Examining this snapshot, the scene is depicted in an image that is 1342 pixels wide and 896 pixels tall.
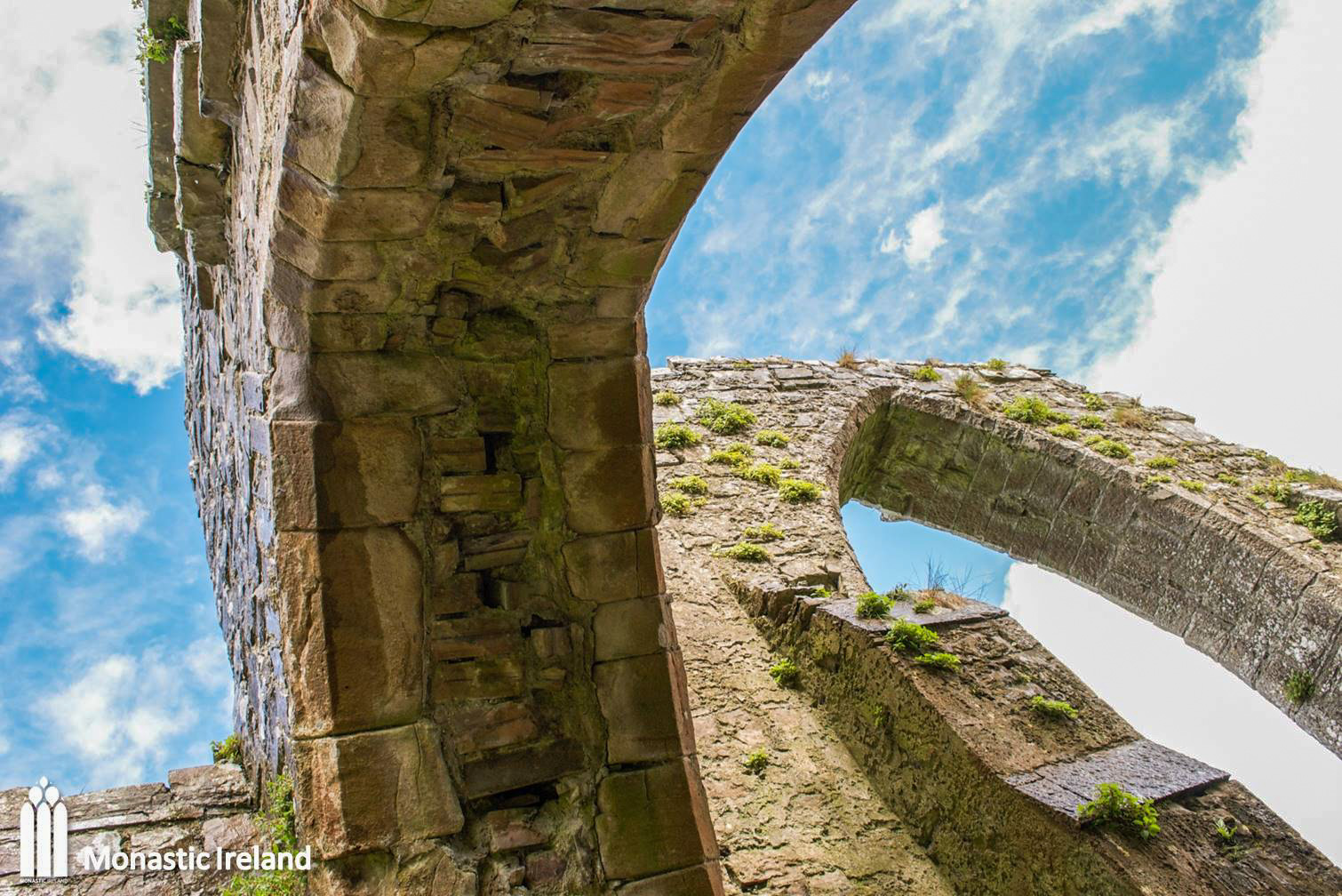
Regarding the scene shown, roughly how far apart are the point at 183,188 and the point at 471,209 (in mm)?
1312

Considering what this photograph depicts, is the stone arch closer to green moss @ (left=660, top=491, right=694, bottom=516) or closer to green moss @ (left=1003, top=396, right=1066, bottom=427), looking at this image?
green moss @ (left=1003, top=396, right=1066, bottom=427)

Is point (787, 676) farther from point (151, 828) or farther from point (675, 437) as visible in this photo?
point (151, 828)

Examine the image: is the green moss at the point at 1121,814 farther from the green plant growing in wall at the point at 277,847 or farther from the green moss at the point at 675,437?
the green moss at the point at 675,437

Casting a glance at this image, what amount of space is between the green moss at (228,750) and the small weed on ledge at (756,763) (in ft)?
6.41

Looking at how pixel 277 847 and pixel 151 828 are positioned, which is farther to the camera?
pixel 151 828

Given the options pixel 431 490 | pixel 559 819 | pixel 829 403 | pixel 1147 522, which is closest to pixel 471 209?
pixel 431 490

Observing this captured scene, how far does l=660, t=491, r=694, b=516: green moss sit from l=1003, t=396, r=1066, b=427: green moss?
10.0 ft

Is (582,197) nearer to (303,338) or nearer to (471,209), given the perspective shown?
(471,209)

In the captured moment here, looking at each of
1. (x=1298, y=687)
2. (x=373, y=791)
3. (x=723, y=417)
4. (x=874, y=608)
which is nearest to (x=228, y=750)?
(x=373, y=791)

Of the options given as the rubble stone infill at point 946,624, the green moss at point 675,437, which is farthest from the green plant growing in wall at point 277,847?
the green moss at point 675,437

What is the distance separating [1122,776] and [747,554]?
90.4 inches

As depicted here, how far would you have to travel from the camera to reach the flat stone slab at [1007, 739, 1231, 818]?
10.5 ft

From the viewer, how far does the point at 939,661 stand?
3777 millimetres

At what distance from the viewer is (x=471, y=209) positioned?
2406 mm
